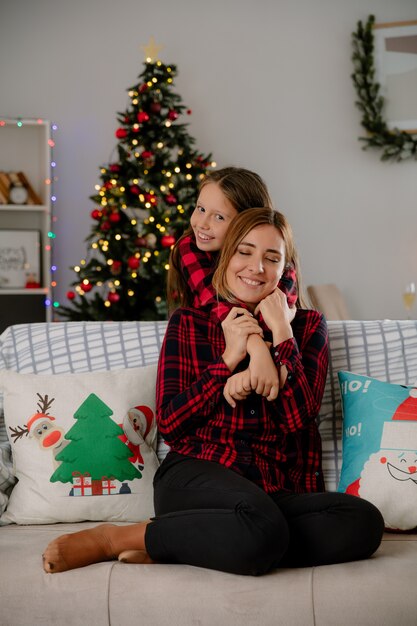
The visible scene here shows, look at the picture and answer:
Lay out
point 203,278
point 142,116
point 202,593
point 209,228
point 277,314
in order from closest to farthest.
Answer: point 202,593 → point 277,314 → point 203,278 → point 209,228 → point 142,116

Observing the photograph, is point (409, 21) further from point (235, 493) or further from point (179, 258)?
point (235, 493)

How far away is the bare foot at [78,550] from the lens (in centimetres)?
162

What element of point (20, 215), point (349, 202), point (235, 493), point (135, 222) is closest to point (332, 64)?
point (349, 202)

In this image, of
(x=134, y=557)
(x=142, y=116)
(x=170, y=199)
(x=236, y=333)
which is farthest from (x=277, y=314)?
(x=142, y=116)

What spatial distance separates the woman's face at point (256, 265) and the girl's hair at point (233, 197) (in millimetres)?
282

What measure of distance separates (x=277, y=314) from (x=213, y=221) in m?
0.49

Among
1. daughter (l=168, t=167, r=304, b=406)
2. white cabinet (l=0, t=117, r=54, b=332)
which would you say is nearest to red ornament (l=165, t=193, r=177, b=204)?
white cabinet (l=0, t=117, r=54, b=332)

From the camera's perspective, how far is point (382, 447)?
1.92m

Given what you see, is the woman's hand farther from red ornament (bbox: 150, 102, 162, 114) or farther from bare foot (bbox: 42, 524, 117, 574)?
red ornament (bbox: 150, 102, 162, 114)

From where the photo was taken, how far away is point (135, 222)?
4.47m

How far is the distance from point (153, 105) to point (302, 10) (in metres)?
1.32

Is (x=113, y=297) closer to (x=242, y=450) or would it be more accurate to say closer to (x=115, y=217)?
(x=115, y=217)

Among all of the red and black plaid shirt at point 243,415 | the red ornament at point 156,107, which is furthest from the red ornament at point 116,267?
the red and black plaid shirt at point 243,415

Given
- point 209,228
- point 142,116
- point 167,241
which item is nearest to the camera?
point 209,228
